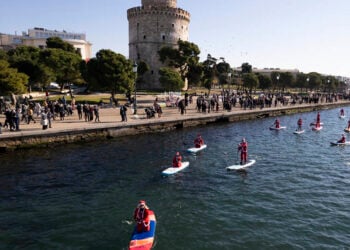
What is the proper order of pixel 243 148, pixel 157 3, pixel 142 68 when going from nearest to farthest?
pixel 243 148, pixel 142 68, pixel 157 3

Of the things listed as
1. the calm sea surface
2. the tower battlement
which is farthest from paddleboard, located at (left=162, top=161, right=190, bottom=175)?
the tower battlement

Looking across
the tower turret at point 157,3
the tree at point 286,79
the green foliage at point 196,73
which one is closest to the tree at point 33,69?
the green foliage at point 196,73

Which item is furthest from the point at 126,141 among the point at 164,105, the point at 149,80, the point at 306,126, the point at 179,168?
the point at 149,80

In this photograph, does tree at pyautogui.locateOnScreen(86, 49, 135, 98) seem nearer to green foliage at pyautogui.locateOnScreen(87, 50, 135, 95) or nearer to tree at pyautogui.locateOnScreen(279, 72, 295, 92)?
green foliage at pyautogui.locateOnScreen(87, 50, 135, 95)

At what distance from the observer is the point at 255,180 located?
1978 cm

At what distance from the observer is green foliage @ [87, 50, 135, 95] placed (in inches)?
1844

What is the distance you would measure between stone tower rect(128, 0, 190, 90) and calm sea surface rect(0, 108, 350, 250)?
6095cm

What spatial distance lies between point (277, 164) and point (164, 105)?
29.4m

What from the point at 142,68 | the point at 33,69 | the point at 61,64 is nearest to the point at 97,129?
the point at 61,64

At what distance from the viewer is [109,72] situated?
4684 centimetres

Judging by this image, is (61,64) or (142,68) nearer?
(61,64)

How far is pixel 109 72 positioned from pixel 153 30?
4119 cm

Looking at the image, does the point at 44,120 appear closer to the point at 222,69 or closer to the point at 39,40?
the point at 222,69

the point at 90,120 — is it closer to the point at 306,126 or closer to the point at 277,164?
the point at 277,164
